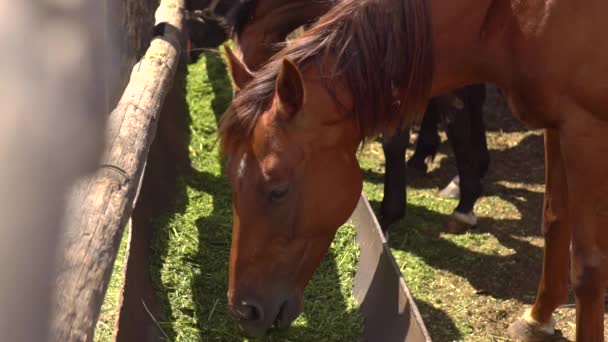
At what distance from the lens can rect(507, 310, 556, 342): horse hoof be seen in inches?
128

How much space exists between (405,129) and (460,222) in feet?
2.50

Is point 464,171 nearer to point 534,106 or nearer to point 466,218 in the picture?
point 466,218

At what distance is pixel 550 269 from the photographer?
3.23m

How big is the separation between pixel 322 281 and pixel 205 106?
260 cm

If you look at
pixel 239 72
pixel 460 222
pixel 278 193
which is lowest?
→ pixel 460 222

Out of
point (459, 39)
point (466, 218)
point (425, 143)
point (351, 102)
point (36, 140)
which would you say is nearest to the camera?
point (36, 140)

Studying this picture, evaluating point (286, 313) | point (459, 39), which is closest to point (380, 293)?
point (286, 313)

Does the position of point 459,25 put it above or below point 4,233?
above

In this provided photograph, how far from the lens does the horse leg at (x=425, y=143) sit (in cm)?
495

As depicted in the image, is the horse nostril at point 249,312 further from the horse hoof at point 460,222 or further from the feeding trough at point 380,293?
the horse hoof at point 460,222

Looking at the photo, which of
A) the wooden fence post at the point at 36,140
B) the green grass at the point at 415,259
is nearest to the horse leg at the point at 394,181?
the green grass at the point at 415,259

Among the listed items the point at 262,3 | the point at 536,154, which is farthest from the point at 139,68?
the point at 536,154

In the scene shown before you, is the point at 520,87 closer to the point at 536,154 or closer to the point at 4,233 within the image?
the point at 4,233

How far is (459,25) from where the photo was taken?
2.54 metres
